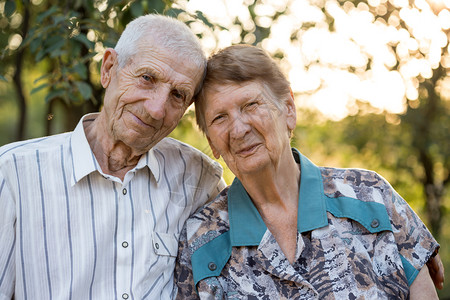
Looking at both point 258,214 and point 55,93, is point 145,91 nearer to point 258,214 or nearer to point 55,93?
point 258,214

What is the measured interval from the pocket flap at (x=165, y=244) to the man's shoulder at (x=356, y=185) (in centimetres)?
79

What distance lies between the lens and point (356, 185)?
2.53 meters

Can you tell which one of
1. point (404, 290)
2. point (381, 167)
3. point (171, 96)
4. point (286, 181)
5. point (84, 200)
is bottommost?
point (381, 167)

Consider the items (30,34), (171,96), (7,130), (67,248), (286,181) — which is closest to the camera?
(67,248)

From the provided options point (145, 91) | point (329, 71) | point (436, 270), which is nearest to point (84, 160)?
point (145, 91)

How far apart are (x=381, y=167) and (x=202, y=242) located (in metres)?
4.30

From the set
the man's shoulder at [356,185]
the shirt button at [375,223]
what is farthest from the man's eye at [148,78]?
the shirt button at [375,223]

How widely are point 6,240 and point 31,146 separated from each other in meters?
0.45

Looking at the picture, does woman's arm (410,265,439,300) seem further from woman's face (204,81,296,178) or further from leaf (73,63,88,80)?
leaf (73,63,88,80)

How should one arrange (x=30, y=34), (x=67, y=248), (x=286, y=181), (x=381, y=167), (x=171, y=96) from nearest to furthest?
(x=67, y=248) → (x=171, y=96) → (x=286, y=181) → (x=30, y=34) → (x=381, y=167)

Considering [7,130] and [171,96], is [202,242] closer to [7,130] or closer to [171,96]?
[171,96]

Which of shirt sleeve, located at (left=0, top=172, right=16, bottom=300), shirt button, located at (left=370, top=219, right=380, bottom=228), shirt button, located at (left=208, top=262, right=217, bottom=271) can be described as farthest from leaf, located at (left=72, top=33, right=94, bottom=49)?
shirt button, located at (left=370, top=219, right=380, bottom=228)

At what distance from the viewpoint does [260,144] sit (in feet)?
7.89

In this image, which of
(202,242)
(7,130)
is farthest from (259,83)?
(7,130)
